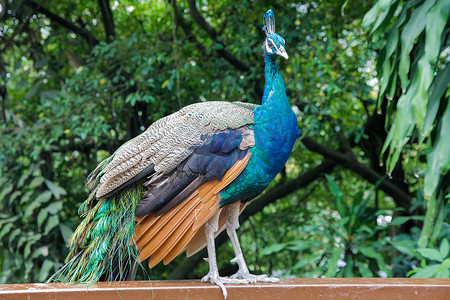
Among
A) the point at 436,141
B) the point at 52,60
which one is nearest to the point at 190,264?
the point at 52,60

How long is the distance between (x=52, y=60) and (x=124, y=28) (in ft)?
2.90

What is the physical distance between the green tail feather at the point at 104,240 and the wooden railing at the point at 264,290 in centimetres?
14

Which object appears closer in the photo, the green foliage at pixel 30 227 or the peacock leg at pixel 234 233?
the peacock leg at pixel 234 233

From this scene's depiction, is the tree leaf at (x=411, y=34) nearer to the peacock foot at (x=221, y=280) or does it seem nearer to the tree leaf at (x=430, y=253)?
the tree leaf at (x=430, y=253)

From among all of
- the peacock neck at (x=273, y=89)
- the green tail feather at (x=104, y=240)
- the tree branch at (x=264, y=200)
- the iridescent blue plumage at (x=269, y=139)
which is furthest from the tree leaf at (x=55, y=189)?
the peacock neck at (x=273, y=89)

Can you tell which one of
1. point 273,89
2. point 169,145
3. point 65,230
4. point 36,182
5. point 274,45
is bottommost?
Result: point 65,230

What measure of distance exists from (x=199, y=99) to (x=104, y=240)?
3.06m

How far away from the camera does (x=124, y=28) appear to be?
5.66m

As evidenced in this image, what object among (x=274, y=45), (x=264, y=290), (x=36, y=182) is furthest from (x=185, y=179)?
(x=36, y=182)

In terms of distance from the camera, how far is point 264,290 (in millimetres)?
2057

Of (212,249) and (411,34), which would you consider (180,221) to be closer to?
(212,249)

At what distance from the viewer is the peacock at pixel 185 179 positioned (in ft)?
6.95

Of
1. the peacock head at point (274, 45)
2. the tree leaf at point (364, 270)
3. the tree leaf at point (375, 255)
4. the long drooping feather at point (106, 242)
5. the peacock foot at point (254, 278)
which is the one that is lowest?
the tree leaf at point (364, 270)

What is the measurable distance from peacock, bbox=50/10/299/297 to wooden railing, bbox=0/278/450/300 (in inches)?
4.0
